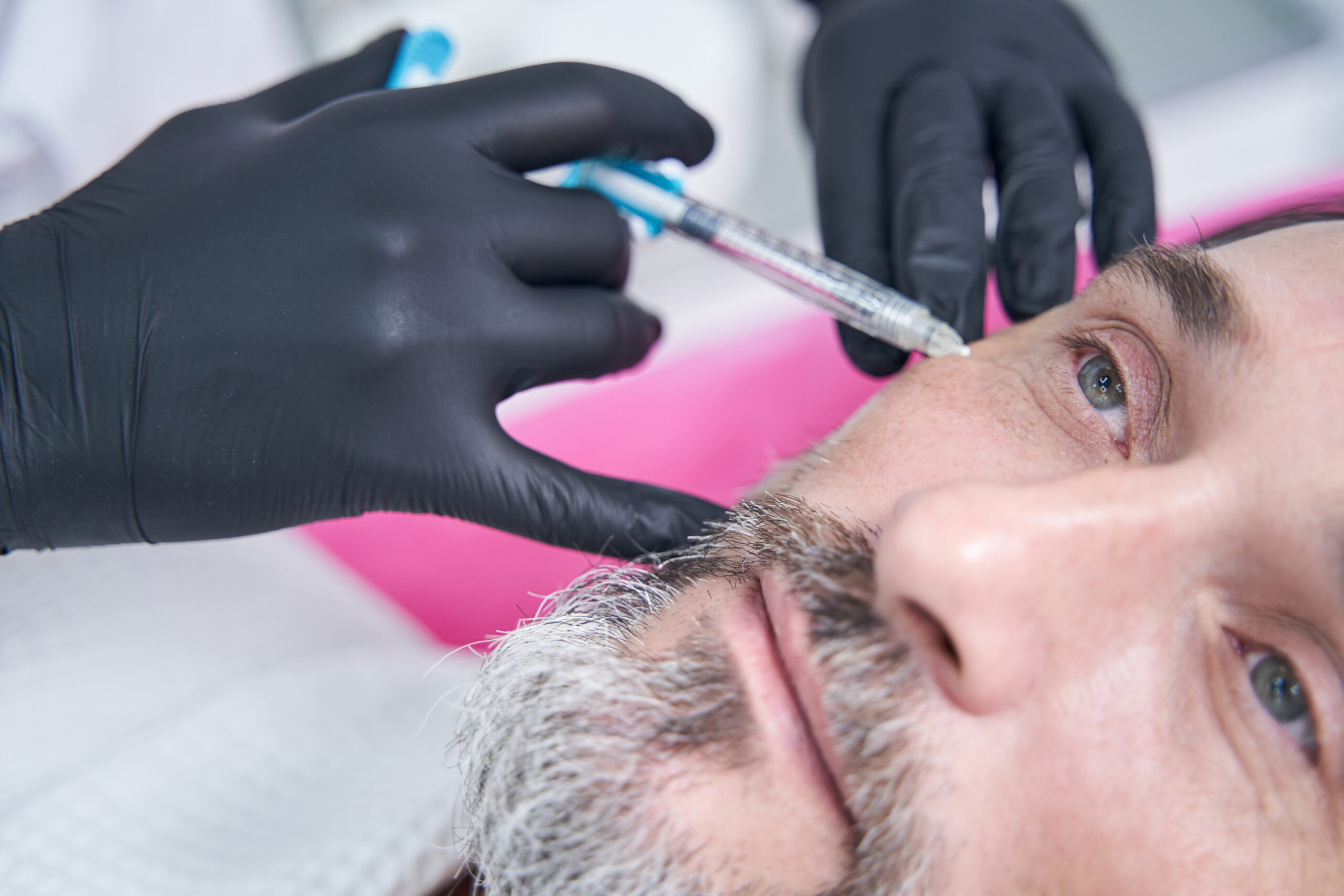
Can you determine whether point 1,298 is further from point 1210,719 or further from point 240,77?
point 1210,719

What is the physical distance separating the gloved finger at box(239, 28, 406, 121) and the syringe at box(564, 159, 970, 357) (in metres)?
0.23

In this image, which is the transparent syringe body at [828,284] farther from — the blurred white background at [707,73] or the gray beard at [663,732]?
the blurred white background at [707,73]

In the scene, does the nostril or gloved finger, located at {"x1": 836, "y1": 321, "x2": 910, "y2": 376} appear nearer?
the nostril

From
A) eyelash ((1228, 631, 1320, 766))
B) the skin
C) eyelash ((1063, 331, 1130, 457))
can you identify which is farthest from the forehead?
eyelash ((1228, 631, 1320, 766))

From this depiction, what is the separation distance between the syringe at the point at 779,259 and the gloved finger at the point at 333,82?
0.23 metres

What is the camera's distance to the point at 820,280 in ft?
2.80

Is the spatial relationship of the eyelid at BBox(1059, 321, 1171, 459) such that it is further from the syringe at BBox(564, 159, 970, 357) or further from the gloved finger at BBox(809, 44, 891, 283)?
the gloved finger at BBox(809, 44, 891, 283)

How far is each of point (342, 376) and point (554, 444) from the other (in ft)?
2.03

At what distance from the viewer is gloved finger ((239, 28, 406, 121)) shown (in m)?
0.89

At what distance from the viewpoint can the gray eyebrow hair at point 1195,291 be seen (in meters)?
0.60

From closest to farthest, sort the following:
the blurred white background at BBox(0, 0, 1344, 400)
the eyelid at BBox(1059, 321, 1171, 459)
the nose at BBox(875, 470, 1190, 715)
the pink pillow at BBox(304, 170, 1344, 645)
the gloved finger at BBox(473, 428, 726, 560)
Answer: the nose at BBox(875, 470, 1190, 715), the eyelid at BBox(1059, 321, 1171, 459), the gloved finger at BBox(473, 428, 726, 560), the blurred white background at BBox(0, 0, 1344, 400), the pink pillow at BBox(304, 170, 1344, 645)

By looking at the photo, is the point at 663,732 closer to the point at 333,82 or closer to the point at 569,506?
the point at 569,506

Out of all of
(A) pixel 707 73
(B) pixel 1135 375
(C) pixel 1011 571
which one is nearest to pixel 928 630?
(C) pixel 1011 571

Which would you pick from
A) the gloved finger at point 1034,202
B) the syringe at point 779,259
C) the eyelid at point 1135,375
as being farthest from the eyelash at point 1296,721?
the gloved finger at point 1034,202
